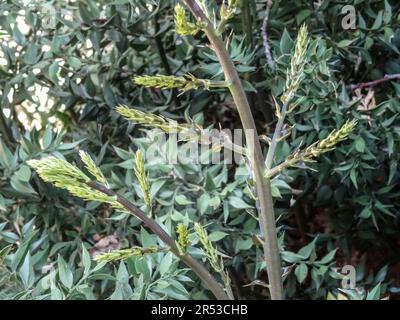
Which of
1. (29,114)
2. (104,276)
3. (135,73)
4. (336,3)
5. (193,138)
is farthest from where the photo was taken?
(29,114)

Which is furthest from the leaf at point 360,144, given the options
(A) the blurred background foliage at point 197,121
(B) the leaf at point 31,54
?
(B) the leaf at point 31,54

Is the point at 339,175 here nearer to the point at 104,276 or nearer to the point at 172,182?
the point at 172,182

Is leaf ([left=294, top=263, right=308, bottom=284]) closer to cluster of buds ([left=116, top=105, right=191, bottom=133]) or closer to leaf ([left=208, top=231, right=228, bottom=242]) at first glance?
leaf ([left=208, top=231, right=228, bottom=242])

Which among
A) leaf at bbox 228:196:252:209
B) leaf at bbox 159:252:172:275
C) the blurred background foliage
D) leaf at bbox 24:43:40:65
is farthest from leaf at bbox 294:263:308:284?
leaf at bbox 24:43:40:65

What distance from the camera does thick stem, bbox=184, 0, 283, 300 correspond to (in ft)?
1.94

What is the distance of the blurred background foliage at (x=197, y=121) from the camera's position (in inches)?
42.5

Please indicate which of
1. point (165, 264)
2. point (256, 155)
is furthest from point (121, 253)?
point (165, 264)

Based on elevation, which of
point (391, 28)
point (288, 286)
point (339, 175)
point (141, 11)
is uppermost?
point (141, 11)

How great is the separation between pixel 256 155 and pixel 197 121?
1.54ft

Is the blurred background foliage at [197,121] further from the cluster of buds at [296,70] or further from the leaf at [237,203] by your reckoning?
the cluster of buds at [296,70]
